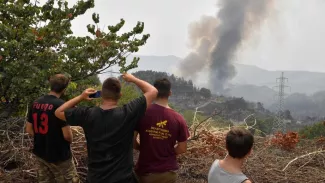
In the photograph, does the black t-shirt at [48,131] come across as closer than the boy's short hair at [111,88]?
No

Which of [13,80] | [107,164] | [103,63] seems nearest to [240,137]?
[107,164]

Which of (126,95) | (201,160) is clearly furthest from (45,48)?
(126,95)

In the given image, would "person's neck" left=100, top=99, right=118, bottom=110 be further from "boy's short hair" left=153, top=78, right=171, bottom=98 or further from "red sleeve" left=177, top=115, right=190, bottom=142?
"red sleeve" left=177, top=115, right=190, bottom=142

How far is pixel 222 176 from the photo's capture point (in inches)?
99.4

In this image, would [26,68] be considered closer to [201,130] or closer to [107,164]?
[201,130]

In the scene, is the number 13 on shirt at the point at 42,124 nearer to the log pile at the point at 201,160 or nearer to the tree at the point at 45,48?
the log pile at the point at 201,160

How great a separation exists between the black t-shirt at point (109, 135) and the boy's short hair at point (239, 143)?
95 centimetres

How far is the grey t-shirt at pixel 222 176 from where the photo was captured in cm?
246

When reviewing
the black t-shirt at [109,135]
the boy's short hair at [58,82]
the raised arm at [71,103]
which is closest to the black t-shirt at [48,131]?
the boy's short hair at [58,82]

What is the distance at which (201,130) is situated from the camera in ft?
24.3

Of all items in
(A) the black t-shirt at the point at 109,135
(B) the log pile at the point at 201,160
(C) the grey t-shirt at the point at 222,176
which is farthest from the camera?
(B) the log pile at the point at 201,160

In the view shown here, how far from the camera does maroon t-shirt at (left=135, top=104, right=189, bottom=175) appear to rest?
3.34m

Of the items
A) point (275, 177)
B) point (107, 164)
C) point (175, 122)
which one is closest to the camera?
point (107, 164)

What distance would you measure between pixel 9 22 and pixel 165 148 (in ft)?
22.6
